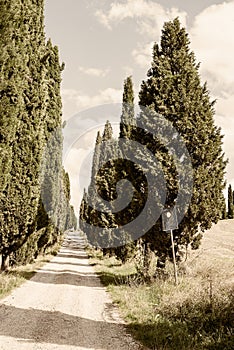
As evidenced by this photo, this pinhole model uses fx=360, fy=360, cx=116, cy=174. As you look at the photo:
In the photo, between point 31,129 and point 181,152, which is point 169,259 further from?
point 31,129

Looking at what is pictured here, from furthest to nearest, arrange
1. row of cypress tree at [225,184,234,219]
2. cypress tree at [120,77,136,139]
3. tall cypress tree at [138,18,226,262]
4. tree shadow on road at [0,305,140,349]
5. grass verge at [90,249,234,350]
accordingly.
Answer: row of cypress tree at [225,184,234,219] < cypress tree at [120,77,136,139] < tall cypress tree at [138,18,226,262] < tree shadow on road at [0,305,140,349] < grass verge at [90,249,234,350]

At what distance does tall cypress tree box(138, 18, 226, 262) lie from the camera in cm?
1341

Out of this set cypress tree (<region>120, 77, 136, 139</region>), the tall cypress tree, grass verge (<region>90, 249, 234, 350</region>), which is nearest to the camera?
grass verge (<region>90, 249, 234, 350</region>)

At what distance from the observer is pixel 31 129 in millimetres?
17734

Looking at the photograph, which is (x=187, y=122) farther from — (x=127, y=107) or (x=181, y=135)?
(x=127, y=107)

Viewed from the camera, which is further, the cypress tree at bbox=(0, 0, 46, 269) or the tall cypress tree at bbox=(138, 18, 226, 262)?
the cypress tree at bbox=(0, 0, 46, 269)

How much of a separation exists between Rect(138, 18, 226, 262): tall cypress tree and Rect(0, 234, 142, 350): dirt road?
373cm

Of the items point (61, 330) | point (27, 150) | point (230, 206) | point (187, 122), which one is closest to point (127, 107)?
point (27, 150)

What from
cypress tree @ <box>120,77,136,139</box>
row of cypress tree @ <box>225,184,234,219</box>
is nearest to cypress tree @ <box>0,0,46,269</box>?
cypress tree @ <box>120,77,136,139</box>

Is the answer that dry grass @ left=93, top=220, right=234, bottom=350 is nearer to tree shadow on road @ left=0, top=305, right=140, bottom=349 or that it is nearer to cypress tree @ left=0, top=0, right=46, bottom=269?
tree shadow on road @ left=0, top=305, right=140, bottom=349

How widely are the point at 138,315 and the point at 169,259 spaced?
4836 mm

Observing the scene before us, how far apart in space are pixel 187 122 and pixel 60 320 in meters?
8.56

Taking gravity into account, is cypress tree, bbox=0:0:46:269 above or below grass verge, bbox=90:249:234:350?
above

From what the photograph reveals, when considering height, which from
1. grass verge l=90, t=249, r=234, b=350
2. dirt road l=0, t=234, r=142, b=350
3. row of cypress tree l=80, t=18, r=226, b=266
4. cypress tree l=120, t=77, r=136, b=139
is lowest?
dirt road l=0, t=234, r=142, b=350
